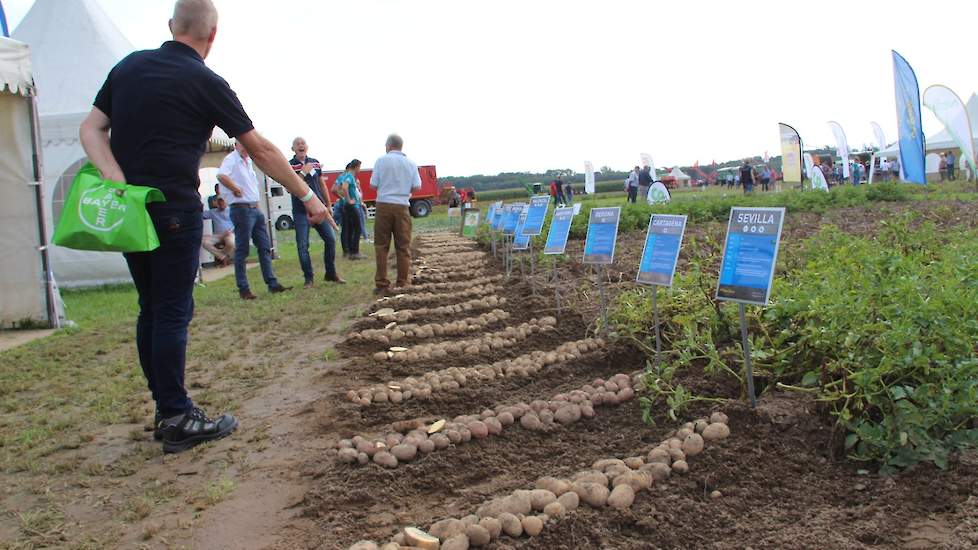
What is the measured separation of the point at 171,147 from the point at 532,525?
218 centimetres

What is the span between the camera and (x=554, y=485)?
229cm

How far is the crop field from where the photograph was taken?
2154 millimetres

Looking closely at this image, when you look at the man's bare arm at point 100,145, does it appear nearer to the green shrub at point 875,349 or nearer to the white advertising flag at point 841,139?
the green shrub at point 875,349

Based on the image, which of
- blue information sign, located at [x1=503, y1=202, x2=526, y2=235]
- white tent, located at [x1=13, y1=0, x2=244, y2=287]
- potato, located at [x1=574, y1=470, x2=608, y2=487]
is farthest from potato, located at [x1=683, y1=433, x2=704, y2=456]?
white tent, located at [x1=13, y1=0, x2=244, y2=287]

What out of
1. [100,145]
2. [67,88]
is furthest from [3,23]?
[100,145]

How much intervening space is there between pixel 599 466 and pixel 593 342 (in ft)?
5.89

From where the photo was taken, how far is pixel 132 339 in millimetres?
5641

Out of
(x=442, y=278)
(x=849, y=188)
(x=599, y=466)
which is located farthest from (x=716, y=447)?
(x=849, y=188)

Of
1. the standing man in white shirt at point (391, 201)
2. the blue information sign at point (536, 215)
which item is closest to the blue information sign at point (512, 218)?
the blue information sign at point (536, 215)

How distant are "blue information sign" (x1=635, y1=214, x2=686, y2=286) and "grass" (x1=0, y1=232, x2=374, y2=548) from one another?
6.56ft

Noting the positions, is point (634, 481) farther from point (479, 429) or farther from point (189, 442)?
point (189, 442)

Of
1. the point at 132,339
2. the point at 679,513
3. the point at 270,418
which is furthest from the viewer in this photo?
the point at 132,339

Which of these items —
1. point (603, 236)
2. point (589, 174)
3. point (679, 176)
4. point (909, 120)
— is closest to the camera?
point (603, 236)

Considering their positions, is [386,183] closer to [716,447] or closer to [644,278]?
[644,278]
